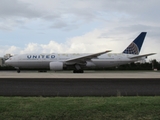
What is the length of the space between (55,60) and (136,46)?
43.6ft

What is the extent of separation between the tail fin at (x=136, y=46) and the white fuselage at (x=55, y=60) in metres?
1.84

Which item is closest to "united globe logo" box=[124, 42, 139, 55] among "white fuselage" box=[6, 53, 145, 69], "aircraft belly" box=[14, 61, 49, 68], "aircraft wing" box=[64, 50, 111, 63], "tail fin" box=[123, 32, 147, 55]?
"tail fin" box=[123, 32, 147, 55]

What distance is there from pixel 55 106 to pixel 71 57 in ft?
92.3

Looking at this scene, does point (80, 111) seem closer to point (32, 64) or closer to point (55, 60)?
point (55, 60)

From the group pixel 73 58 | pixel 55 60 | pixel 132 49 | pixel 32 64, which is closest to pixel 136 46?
pixel 132 49

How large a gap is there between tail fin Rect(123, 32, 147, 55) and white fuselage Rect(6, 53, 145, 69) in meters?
1.84

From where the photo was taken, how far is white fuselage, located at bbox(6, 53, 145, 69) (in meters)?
33.6

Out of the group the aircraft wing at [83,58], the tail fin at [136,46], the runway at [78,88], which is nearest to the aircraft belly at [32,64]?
the aircraft wing at [83,58]

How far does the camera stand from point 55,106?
6027 mm

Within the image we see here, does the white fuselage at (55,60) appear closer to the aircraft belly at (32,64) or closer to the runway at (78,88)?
the aircraft belly at (32,64)

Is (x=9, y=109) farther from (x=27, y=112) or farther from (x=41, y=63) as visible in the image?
(x=41, y=63)

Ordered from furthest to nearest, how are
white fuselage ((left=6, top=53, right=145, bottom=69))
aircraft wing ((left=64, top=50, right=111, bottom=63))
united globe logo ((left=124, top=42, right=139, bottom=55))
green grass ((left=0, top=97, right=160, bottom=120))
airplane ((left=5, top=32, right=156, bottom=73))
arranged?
united globe logo ((left=124, top=42, right=139, bottom=55)) < white fuselage ((left=6, top=53, right=145, bottom=69)) < airplane ((left=5, top=32, right=156, bottom=73)) < aircraft wing ((left=64, top=50, right=111, bottom=63)) < green grass ((left=0, top=97, right=160, bottom=120))

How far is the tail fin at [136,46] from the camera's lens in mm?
36406

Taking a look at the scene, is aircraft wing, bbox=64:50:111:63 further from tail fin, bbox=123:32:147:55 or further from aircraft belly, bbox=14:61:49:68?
tail fin, bbox=123:32:147:55
